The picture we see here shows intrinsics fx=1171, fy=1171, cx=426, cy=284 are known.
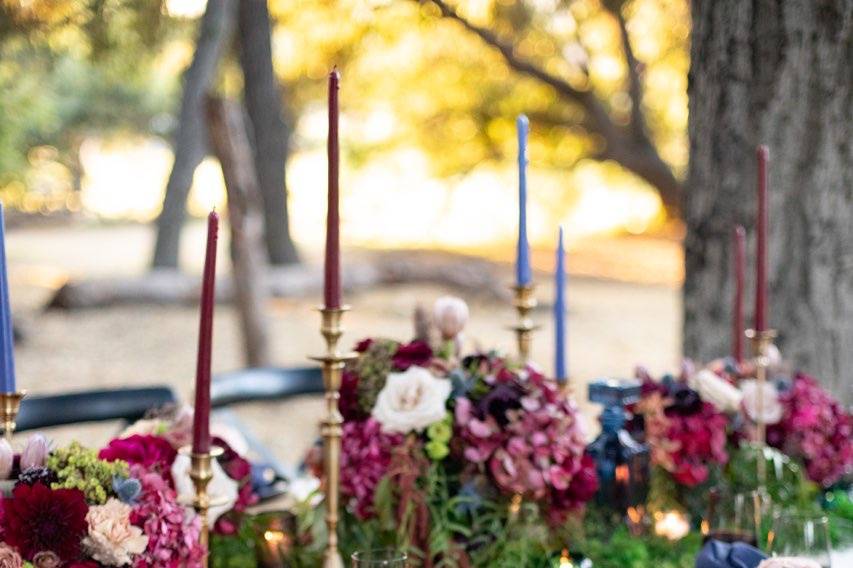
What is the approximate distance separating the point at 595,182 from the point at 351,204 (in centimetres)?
258

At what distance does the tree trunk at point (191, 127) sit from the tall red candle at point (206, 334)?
5.76 meters

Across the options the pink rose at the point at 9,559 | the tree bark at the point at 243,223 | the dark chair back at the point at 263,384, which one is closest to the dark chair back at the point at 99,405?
the dark chair back at the point at 263,384

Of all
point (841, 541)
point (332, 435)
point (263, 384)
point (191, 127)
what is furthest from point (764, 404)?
point (191, 127)

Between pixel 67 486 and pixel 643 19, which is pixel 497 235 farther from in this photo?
pixel 67 486

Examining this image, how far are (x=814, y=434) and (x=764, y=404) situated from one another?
8 centimetres

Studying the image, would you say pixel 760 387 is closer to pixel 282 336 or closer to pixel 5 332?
pixel 5 332

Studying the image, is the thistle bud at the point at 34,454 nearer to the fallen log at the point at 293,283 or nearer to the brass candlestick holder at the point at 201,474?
the brass candlestick holder at the point at 201,474

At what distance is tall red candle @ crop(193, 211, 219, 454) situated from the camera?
2.67ft

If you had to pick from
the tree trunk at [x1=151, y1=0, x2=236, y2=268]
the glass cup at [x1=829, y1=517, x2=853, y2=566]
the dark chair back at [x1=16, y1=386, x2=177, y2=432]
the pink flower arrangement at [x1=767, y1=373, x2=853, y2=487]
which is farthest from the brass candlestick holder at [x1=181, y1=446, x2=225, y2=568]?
the tree trunk at [x1=151, y1=0, x2=236, y2=268]

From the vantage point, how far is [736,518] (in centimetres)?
105

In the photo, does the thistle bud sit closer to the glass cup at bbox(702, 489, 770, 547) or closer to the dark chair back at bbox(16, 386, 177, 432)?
the glass cup at bbox(702, 489, 770, 547)

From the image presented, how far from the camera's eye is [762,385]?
131 cm

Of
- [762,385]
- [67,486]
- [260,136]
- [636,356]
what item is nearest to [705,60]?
[762,385]

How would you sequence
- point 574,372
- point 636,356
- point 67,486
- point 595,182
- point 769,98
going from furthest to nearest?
point 595,182 → point 636,356 → point 574,372 → point 769,98 → point 67,486
